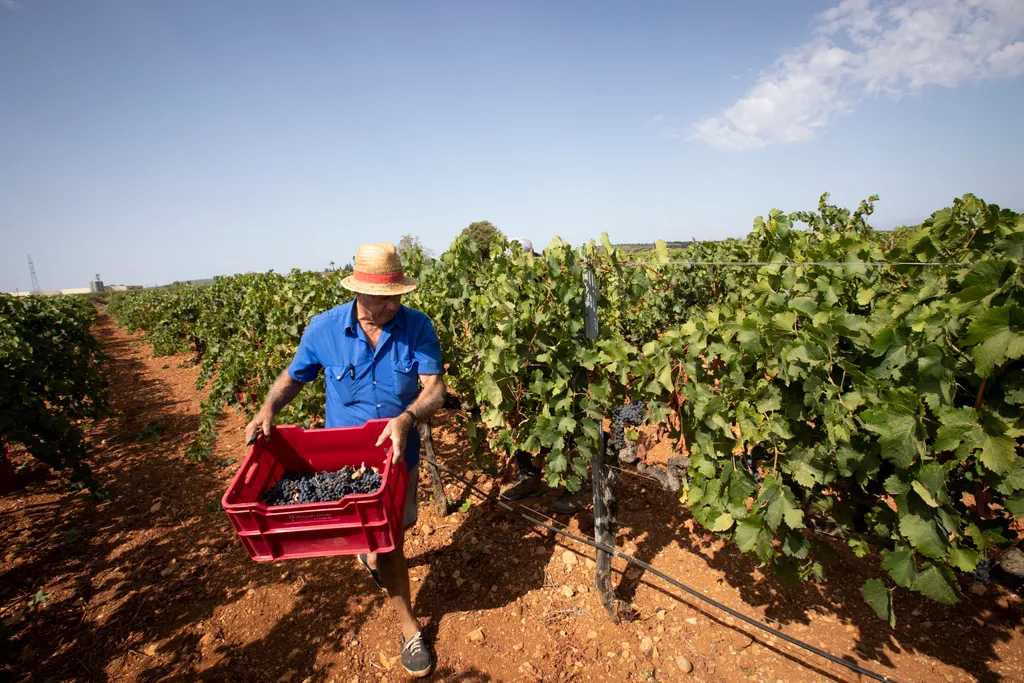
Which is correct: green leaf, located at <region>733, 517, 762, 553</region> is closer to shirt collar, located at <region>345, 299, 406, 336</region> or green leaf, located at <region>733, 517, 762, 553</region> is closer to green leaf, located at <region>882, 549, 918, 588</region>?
green leaf, located at <region>882, 549, 918, 588</region>

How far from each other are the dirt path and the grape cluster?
1.19 meters

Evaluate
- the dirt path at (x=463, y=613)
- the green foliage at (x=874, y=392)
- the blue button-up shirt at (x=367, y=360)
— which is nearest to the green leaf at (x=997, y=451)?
the green foliage at (x=874, y=392)

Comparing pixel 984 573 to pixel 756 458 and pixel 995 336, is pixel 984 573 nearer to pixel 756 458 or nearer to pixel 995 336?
pixel 756 458

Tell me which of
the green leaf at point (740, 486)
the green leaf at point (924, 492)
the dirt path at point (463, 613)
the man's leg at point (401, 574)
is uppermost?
the green leaf at point (924, 492)

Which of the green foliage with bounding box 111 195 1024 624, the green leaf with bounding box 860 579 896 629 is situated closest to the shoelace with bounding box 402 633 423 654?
the green foliage with bounding box 111 195 1024 624

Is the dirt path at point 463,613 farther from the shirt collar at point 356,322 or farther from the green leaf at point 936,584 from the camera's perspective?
the shirt collar at point 356,322

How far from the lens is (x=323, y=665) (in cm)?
266

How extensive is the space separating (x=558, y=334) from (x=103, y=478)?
5.52 meters

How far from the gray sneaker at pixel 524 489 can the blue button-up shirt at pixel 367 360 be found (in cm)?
201

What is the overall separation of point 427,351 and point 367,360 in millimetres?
291

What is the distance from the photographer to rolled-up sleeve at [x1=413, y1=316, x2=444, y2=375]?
7.81 ft

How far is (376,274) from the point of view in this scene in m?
2.22

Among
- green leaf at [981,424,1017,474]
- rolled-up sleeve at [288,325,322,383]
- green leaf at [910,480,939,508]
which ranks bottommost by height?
green leaf at [910,480,939,508]

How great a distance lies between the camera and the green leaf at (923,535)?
170 cm
